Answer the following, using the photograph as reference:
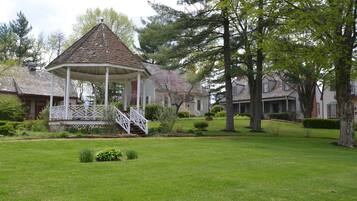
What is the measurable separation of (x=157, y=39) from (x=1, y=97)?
16285 millimetres

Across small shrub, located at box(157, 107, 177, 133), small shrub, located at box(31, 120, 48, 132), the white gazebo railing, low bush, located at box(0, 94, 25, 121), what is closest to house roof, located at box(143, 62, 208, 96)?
low bush, located at box(0, 94, 25, 121)

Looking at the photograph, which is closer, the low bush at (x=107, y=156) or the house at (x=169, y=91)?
the low bush at (x=107, y=156)

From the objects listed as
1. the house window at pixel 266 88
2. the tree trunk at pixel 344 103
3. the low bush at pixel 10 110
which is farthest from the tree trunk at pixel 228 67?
the house window at pixel 266 88

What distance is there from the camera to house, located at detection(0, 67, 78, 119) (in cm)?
3995

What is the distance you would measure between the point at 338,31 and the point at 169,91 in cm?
2772

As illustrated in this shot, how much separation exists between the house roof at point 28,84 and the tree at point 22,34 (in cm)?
1442

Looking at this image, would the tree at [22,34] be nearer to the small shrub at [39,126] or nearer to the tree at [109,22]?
the tree at [109,22]

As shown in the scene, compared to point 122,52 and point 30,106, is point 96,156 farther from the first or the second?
point 30,106

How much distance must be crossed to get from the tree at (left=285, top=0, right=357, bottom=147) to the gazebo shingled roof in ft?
31.9

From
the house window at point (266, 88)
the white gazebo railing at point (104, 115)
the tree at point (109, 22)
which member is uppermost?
the tree at point (109, 22)

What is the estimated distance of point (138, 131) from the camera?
76.1ft

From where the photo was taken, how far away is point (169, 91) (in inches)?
1849

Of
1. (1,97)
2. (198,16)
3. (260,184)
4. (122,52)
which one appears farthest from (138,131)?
(1,97)

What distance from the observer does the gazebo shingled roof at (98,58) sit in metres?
23.2
